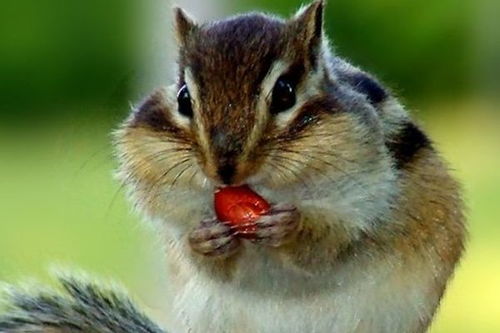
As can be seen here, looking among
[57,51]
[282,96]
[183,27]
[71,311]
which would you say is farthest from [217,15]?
[57,51]

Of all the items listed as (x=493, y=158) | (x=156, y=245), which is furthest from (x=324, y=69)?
(x=493, y=158)

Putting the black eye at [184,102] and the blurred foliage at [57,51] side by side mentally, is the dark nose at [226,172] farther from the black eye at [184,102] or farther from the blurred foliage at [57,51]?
the blurred foliage at [57,51]

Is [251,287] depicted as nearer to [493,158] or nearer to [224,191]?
[224,191]

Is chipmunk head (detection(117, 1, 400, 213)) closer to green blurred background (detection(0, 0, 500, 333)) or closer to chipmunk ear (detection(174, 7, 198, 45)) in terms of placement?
chipmunk ear (detection(174, 7, 198, 45))

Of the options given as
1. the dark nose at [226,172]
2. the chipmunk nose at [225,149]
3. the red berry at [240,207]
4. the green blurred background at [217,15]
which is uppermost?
the green blurred background at [217,15]

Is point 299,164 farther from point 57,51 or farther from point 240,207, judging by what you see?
point 57,51

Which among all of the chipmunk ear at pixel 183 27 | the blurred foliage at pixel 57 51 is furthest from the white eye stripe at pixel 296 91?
the blurred foliage at pixel 57 51

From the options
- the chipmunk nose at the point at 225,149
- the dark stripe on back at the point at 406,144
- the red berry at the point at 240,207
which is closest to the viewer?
the chipmunk nose at the point at 225,149
